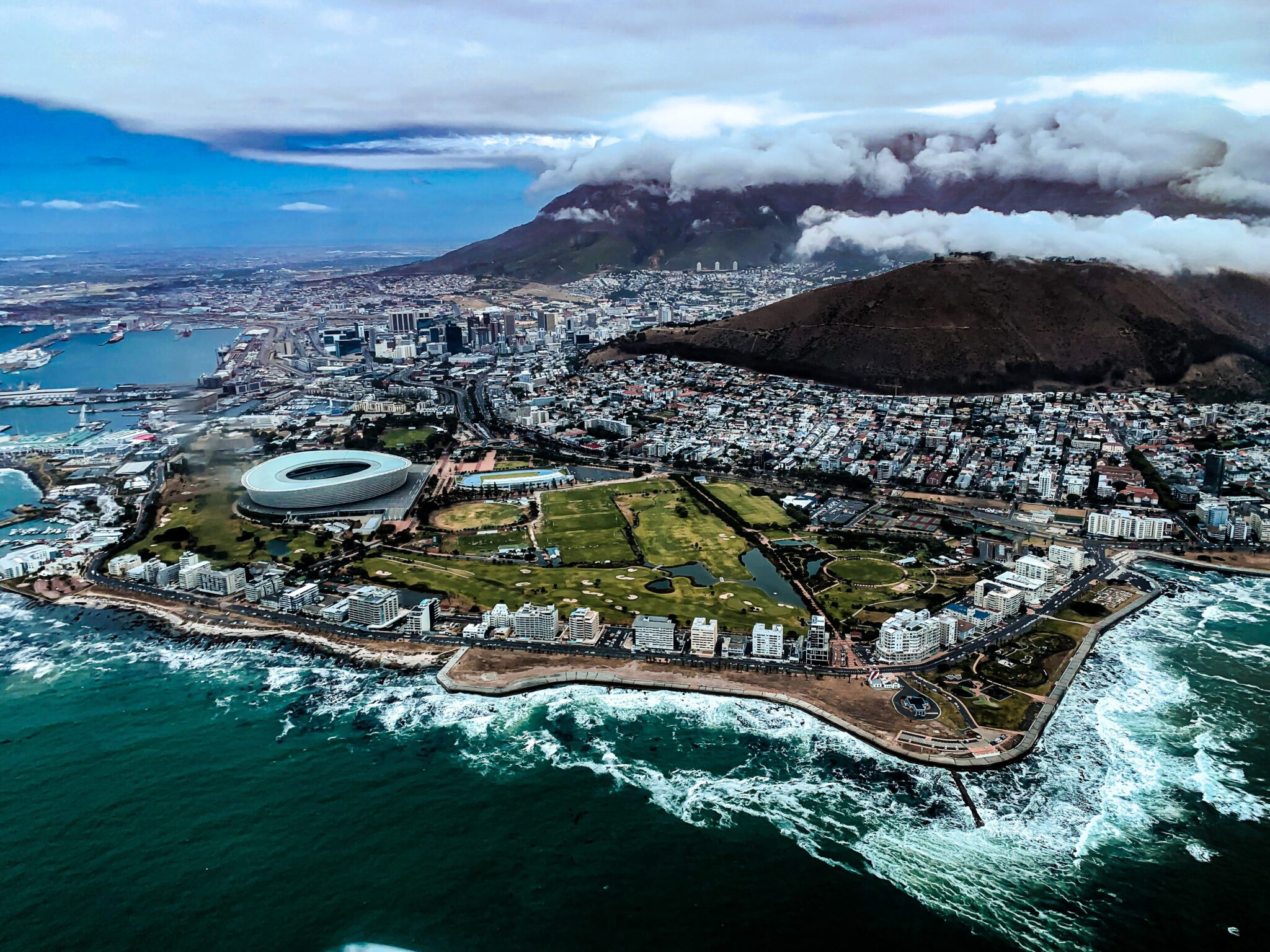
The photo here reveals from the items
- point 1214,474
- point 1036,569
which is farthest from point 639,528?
point 1214,474

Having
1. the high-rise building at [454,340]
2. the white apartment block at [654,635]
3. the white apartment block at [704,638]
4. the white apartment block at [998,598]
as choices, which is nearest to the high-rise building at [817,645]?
the white apartment block at [704,638]

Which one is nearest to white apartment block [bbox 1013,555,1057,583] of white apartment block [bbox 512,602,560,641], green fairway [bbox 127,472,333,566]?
white apartment block [bbox 512,602,560,641]

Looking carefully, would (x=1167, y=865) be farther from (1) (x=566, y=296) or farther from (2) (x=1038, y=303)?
(1) (x=566, y=296)

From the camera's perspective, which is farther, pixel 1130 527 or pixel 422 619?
pixel 1130 527

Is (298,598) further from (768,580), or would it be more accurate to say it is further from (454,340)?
(454,340)

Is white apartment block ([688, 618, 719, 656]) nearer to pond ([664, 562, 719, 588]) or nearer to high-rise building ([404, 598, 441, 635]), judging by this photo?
pond ([664, 562, 719, 588])

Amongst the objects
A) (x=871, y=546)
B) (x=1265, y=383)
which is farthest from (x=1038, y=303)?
(x=871, y=546)
